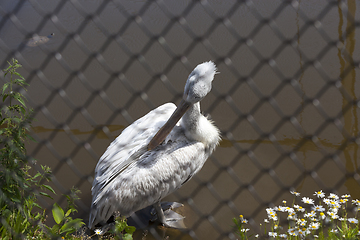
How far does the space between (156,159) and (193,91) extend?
512 millimetres

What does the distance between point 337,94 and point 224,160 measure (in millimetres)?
1300

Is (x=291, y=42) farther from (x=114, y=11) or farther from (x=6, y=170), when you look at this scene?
(x=114, y=11)

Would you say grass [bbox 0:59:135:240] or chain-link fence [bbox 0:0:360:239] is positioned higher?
chain-link fence [bbox 0:0:360:239]

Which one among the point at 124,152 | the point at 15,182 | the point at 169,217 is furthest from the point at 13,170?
the point at 169,217

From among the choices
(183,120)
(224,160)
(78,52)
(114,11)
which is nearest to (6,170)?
(183,120)

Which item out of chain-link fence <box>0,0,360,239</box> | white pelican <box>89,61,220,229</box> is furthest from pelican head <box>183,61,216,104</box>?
chain-link fence <box>0,0,360,239</box>

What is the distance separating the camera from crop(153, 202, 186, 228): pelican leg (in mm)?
2423

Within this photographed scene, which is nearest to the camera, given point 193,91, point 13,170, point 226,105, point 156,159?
point 13,170

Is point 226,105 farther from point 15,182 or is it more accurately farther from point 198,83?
point 15,182

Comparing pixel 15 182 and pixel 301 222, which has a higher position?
pixel 301 222

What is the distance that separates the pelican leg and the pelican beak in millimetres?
491

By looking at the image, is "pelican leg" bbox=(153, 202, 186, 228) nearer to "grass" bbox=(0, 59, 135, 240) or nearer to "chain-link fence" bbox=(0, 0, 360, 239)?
"chain-link fence" bbox=(0, 0, 360, 239)

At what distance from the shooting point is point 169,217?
252 cm

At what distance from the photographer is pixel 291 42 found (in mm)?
1492
